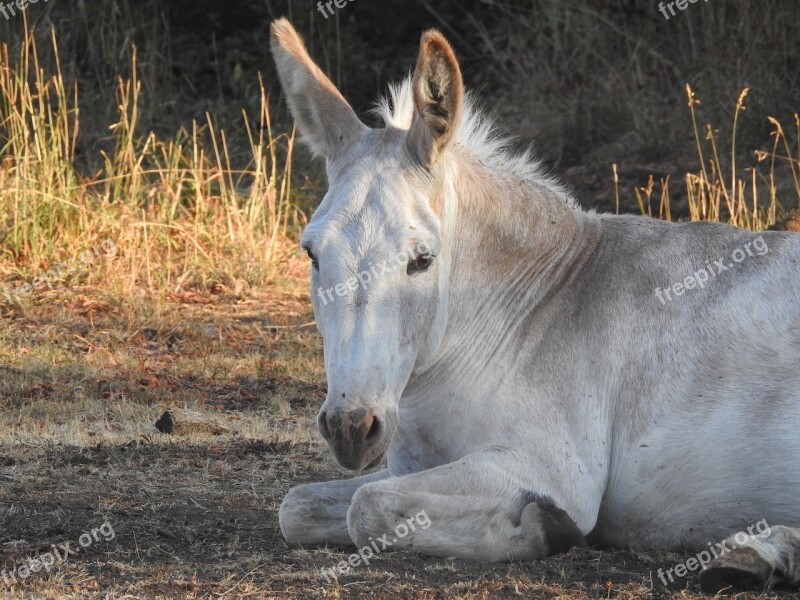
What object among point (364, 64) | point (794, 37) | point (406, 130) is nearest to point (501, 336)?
point (406, 130)

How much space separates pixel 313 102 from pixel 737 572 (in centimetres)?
201

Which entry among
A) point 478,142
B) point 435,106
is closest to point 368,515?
point 435,106

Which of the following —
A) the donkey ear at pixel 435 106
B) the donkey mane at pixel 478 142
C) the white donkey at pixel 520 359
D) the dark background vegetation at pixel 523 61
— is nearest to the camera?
the white donkey at pixel 520 359

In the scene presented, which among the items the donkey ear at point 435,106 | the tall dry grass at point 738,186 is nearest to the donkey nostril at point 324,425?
the donkey ear at point 435,106

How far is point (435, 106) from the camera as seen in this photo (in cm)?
390

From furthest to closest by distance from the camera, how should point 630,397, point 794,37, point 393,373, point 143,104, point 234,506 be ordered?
point 143,104, point 794,37, point 234,506, point 630,397, point 393,373

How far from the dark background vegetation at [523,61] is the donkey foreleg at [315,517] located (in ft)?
21.6

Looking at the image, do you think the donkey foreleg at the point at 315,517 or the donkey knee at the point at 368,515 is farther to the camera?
the donkey foreleg at the point at 315,517

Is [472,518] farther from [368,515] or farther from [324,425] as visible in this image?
[324,425]

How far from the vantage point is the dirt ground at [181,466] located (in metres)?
3.51

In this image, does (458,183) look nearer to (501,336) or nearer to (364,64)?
(501,336)

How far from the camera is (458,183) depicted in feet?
13.3

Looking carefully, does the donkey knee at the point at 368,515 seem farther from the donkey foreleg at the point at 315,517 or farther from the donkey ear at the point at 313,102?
the donkey ear at the point at 313,102

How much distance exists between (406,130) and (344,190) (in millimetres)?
378
